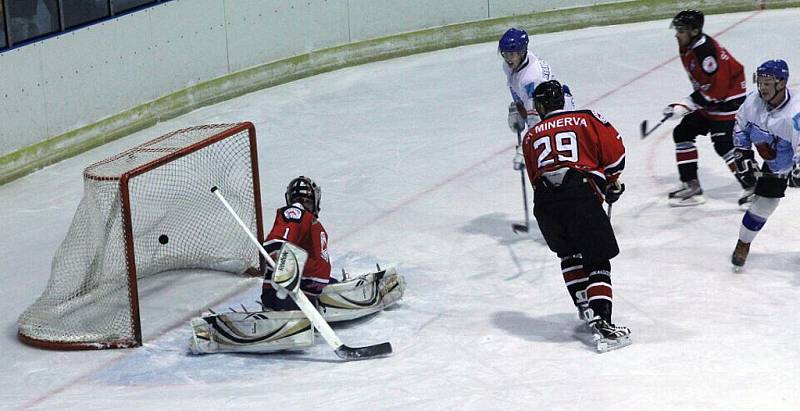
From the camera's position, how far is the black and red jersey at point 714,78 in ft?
23.0

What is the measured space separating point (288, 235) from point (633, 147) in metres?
3.38

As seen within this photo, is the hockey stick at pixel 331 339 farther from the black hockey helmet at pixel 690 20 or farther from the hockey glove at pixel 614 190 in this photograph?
the black hockey helmet at pixel 690 20

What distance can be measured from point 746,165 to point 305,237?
2041 millimetres

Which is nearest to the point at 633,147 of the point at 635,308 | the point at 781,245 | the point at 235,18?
the point at 781,245

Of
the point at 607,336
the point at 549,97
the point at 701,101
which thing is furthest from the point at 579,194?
the point at 701,101

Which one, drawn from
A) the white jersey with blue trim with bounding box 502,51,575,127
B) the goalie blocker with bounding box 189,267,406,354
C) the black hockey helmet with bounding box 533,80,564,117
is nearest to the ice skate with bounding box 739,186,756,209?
the white jersey with blue trim with bounding box 502,51,575,127

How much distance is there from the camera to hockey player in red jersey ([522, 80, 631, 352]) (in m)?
5.36

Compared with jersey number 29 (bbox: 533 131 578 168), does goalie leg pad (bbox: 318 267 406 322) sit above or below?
below

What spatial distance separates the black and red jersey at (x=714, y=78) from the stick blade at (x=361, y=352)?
8.41ft

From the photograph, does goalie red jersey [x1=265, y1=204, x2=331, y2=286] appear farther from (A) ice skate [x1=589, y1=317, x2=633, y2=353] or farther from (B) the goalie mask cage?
(A) ice skate [x1=589, y1=317, x2=633, y2=353]

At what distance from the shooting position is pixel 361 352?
5.48 m

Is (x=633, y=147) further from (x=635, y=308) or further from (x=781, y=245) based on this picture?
(x=635, y=308)

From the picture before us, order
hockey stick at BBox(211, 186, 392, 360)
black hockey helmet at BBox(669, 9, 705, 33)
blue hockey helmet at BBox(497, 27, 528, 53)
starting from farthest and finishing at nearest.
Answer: black hockey helmet at BBox(669, 9, 705, 33) < blue hockey helmet at BBox(497, 27, 528, 53) < hockey stick at BBox(211, 186, 392, 360)

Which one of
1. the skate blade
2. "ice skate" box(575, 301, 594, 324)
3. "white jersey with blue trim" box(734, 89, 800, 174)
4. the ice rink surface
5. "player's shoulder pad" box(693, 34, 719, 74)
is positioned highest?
"player's shoulder pad" box(693, 34, 719, 74)
